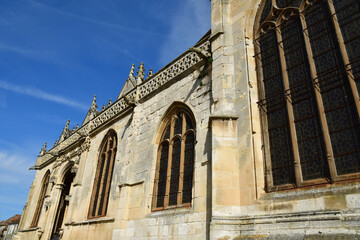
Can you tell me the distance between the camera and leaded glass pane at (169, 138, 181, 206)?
25.9 ft

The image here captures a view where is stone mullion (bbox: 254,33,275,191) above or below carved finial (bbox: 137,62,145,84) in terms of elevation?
below

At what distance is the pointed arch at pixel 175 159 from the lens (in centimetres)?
774

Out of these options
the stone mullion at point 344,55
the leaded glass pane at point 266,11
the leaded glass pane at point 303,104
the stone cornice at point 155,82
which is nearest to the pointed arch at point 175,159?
the stone cornice at point 155,82

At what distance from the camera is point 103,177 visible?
12.1 metres

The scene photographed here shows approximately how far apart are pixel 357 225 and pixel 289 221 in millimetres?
1060

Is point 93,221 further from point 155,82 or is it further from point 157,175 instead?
point 155,82

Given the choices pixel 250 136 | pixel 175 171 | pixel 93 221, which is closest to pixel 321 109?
pixel 250 136

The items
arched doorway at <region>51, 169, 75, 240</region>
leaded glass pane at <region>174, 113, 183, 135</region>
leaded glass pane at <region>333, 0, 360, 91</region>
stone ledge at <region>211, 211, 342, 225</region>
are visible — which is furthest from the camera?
arched doorway at <region>51, 169, 75, 240</region>

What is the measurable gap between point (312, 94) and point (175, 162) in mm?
4377

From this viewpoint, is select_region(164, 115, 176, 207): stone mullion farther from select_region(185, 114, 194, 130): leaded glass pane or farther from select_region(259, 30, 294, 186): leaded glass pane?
select_region(259, 30, 294, 186): leaded glass pane

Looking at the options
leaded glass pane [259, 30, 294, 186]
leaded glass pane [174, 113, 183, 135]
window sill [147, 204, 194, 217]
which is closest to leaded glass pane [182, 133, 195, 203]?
window sill [147, 204, 194, 217]

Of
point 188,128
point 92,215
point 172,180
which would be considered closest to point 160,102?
point 188,128

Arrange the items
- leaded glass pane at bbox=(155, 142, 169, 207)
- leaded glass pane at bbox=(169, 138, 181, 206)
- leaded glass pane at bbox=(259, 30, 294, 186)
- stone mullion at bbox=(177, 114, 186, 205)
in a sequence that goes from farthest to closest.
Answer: leaded glass pane at bbox=(155, 142, 169, 207), leaded glass pane at bbox=(169, 138, 181, 206), stone mullion at bbox=(177, 114, 186, 205), leaded glass pane at bbox=(259, 30, 294, 186)

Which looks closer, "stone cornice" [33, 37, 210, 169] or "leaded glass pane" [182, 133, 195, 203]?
"leaded glass pane" [182, 133, 195, 203]
